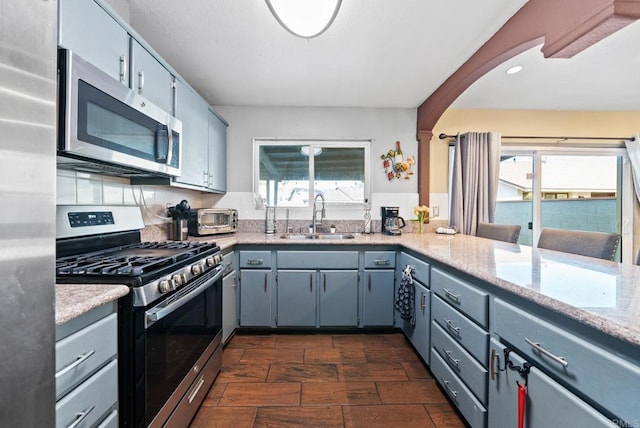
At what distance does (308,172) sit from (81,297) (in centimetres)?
251

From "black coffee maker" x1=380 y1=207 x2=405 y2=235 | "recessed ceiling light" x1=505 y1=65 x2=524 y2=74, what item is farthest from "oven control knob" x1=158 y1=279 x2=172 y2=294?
"recessed ceiling light" x1=505 y1=65 x2=524 y2=74

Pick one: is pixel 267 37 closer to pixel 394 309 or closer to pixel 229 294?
pixel 229 294

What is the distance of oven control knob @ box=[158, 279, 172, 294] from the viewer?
3.69ft

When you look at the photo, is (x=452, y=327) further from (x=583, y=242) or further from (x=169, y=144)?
(x=169, y=144)

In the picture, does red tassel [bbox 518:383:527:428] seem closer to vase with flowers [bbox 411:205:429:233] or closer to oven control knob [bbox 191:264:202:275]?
oven control knob [bbox 191:264:202:275]

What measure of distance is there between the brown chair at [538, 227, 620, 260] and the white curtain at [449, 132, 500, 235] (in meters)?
1.08

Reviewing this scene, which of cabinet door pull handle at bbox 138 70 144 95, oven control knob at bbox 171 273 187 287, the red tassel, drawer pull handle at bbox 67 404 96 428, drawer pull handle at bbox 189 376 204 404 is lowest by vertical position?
drawer pull handle at bbox 189 376 204 404

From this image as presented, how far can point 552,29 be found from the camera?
4.59ft

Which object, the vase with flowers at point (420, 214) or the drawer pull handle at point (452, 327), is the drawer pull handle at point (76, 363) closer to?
the drawer pull handle at point (452, 327)

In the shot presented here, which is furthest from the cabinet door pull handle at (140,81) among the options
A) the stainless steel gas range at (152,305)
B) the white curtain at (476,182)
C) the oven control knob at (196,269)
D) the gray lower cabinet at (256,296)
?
the white curtain at (476,182)

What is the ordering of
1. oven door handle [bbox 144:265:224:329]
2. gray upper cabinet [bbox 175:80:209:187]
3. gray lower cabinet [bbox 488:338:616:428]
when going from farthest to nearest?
gray upper cabinet [bbox 175:80:209:187] → oven door handle [bbox 144:265:224:329] → gray lower cabinet [bbox 488:338:616:428]

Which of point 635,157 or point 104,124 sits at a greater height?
point 635,157

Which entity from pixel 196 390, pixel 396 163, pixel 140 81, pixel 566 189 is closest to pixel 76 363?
pixel 196 390

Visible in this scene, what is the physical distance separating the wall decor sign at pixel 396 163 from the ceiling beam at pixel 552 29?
90 cm
